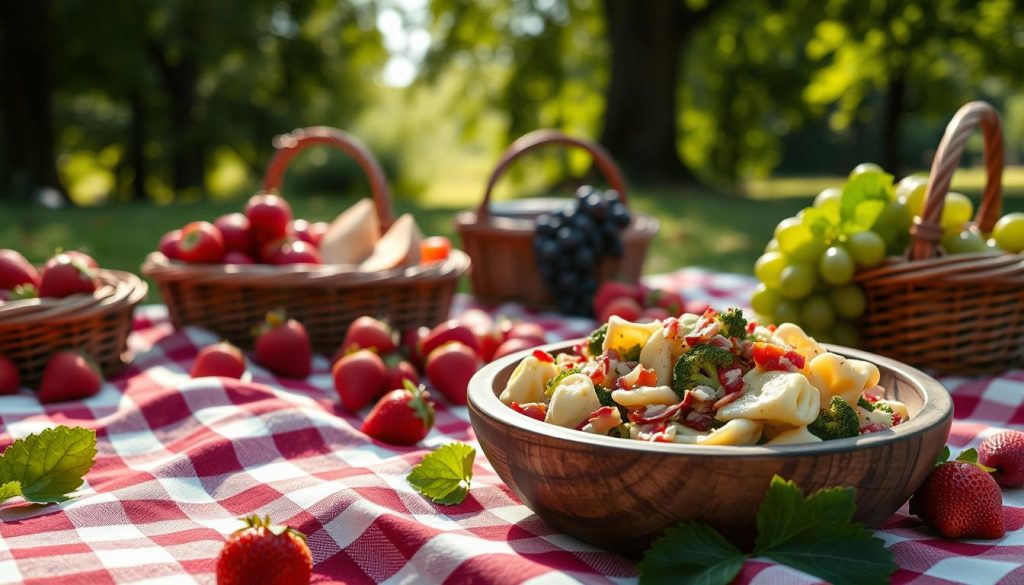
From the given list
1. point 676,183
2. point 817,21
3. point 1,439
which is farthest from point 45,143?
point 1,439

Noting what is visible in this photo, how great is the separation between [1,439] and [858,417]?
5.17 feet

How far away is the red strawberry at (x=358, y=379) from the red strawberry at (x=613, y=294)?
104cm

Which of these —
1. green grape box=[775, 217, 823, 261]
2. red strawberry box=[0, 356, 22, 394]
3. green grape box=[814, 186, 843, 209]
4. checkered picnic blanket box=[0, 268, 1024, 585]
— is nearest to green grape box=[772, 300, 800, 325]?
green grape box=[775, 217, 823, 261]

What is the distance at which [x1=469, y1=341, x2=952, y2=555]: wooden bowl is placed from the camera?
1153mm

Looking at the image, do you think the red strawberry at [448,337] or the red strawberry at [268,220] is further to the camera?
the red strawberry at [268,220]

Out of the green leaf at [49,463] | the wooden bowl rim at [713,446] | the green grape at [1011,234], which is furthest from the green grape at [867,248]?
the green leaf at [49,463]

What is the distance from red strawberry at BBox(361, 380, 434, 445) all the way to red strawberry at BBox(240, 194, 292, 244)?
1.10m

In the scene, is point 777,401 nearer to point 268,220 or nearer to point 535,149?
point 268,220

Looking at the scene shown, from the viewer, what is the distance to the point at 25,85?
9.57 meters

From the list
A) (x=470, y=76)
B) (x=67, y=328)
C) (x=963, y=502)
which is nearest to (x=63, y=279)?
(x=67, y=328)

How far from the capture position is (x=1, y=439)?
5.99ft

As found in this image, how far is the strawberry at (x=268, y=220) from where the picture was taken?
2848mm

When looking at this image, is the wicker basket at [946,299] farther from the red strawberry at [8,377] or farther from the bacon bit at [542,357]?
the red strawberry at [8,377]

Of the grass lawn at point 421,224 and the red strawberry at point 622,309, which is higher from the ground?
the red strawberry at point 622,309
